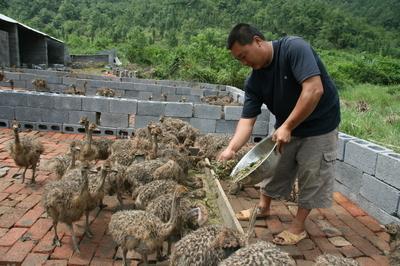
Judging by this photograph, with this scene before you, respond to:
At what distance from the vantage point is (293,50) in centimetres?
461

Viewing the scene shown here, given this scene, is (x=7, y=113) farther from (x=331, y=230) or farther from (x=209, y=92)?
(x=209, y=92)

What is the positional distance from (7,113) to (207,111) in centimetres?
500

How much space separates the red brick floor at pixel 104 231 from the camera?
478 cm

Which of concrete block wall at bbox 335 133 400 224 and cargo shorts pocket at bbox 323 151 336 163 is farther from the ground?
cargo shorts pocket at bbox 323 151 336 163

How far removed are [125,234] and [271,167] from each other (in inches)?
72.5

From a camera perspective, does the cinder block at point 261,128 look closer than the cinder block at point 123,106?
No

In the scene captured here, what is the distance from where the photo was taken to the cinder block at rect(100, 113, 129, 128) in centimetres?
1031

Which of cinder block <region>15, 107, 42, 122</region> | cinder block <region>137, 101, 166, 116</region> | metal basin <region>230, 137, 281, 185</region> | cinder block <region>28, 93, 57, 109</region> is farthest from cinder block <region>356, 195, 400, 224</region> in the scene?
cinder block <region>15, 107, 42, 122</region>

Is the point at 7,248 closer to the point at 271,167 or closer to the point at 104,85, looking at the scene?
the point at 271,167

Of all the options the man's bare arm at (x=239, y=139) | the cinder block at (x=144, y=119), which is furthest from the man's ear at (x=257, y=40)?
the cinder block at (x=144, y=119)

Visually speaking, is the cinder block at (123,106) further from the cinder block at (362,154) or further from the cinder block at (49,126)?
the cinder block at (362,154)

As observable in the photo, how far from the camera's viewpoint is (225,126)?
1063 centimetres

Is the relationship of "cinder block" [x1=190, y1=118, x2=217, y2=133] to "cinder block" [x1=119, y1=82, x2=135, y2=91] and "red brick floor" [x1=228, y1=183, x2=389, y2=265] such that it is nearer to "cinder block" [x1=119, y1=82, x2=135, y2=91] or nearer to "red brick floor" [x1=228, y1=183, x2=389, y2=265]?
"red brick floor" [x1=228, y1=183, x2=389, y2=265]

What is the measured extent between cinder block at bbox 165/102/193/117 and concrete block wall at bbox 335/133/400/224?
167 inches
